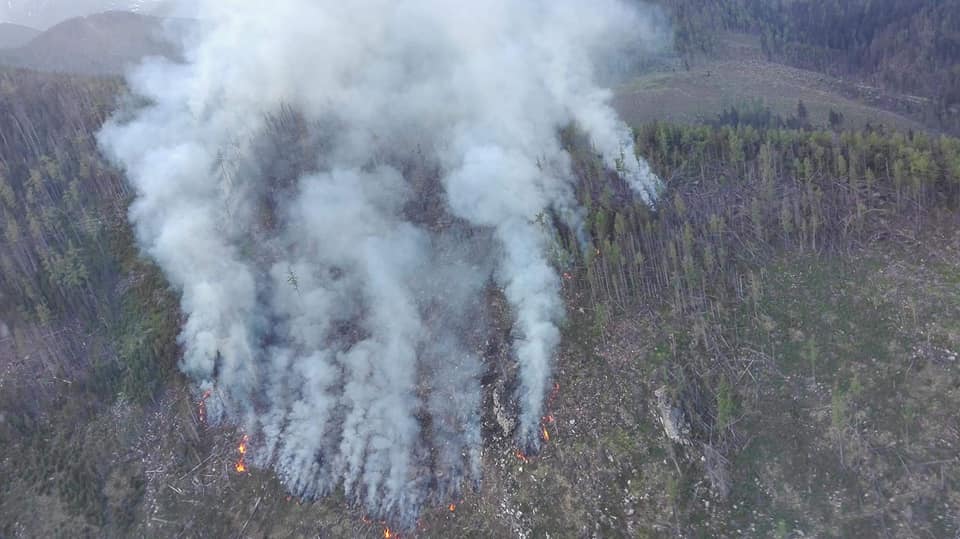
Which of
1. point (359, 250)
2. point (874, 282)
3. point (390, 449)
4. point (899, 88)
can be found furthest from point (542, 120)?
point (899, 88)

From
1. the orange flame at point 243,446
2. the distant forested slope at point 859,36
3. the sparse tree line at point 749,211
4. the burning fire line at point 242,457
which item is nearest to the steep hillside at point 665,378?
the sparse tree line at point 749,211

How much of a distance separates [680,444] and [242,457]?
32858 mm

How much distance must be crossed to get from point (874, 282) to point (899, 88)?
305ft

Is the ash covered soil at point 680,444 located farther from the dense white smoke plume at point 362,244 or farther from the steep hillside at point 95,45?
the steep hillside at point 95,45

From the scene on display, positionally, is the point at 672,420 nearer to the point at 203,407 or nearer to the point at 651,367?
the point at 651,367

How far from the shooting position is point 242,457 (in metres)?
49.8

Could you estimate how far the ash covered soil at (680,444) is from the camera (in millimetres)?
41031

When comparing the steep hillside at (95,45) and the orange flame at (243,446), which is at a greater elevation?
the steep hillside at (95,45)

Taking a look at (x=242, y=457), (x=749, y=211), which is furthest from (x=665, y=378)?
(x=242, y=457)

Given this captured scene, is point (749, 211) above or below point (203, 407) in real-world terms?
above

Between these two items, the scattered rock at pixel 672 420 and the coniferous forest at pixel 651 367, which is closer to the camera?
the coniferous forest at pixel 651 367

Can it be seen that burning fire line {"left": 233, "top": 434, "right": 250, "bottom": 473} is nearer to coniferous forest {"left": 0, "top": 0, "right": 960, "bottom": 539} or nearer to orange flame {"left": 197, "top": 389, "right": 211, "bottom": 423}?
coniferous forest {"left": 0, "top": 0, "right": 960, "bottom": 539}

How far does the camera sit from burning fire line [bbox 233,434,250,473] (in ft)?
162

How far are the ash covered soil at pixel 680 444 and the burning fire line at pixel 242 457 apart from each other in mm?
601
